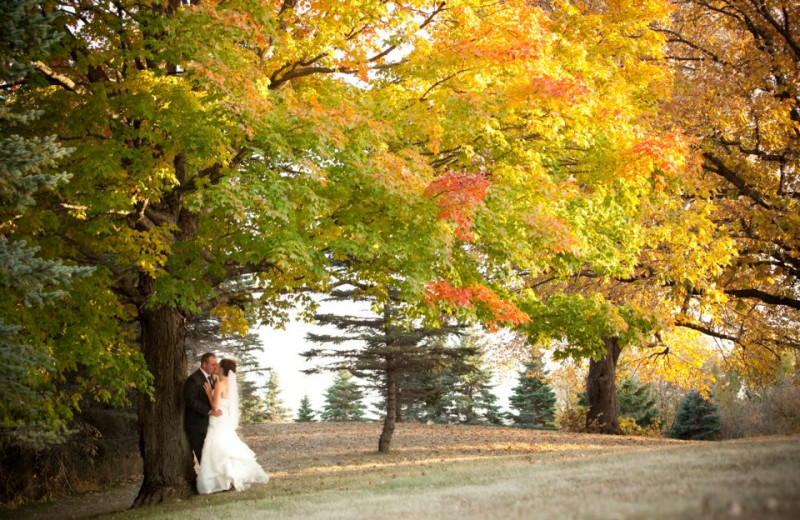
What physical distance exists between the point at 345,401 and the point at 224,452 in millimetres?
31018

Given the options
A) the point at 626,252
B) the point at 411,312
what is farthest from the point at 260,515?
the point at 626,252

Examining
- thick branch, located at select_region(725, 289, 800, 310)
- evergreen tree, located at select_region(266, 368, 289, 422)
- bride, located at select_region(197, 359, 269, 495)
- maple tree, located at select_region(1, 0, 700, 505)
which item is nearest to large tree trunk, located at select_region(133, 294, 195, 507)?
maple tree, located at select_region(1, 0, 700, 505)

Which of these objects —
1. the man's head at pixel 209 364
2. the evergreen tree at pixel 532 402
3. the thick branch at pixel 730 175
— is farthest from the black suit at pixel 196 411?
the evergreen tree at pixel 532 402

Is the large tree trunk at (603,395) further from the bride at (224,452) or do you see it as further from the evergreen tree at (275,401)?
the evergreen tree at (275,401)

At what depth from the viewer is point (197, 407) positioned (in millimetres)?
11883

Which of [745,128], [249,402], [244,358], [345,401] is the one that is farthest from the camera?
[345,401]

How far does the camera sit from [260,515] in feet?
27.1

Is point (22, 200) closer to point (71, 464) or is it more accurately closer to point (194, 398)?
point (194, 398)

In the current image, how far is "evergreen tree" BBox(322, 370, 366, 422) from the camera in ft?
138

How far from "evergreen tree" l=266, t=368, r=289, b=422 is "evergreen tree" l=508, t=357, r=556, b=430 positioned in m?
17.0

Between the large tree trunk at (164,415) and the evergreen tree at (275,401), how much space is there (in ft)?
112

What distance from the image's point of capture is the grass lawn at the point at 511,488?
15.0 ft

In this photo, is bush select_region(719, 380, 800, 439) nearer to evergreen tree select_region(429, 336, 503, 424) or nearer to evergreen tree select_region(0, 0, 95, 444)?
evergreen tree select_region(429, 336, 503, 424)

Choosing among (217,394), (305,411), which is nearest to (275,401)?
(305,411)
